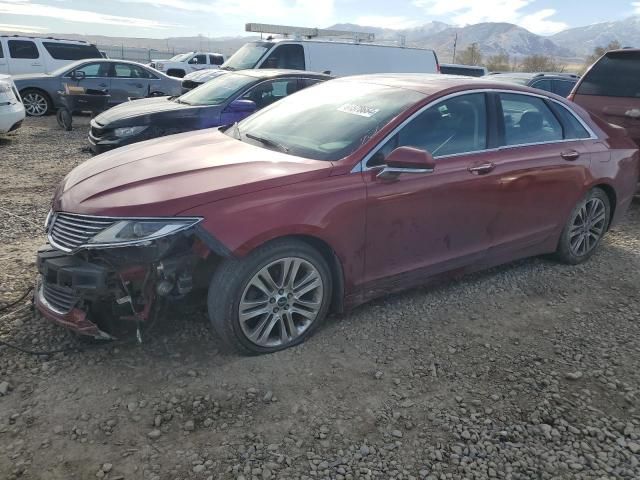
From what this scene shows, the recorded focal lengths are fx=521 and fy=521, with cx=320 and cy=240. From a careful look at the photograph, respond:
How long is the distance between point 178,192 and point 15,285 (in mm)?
1805

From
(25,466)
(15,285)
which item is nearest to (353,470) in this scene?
(25,466)

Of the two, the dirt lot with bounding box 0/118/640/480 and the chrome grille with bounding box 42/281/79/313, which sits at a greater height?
the chrome grille with bounding box 42/281/79/313

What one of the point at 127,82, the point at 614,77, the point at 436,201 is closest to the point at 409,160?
the point at 436,201

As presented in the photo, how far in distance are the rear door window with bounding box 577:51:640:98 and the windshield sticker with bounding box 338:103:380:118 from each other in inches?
182

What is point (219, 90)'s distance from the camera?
25.0 feet

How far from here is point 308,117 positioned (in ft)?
12.5

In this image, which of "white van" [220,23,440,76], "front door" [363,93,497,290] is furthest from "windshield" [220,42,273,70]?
"front door" [363,93,497,290]

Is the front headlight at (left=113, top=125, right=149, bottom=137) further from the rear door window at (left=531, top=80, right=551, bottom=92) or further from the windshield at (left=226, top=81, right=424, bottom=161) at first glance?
the rear door window at (left=531, top=80, right=551, bottom=92)

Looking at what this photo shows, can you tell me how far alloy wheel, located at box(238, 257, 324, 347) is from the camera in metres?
2.99

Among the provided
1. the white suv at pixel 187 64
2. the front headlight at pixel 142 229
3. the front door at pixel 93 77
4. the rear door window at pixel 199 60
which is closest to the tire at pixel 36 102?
the front door at pixel 93 77

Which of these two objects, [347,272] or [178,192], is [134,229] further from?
[347,272]

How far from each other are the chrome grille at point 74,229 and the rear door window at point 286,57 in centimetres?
887

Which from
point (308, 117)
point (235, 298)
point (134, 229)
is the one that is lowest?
point (235, 298)

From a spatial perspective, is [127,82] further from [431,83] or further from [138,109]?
[431,83]
